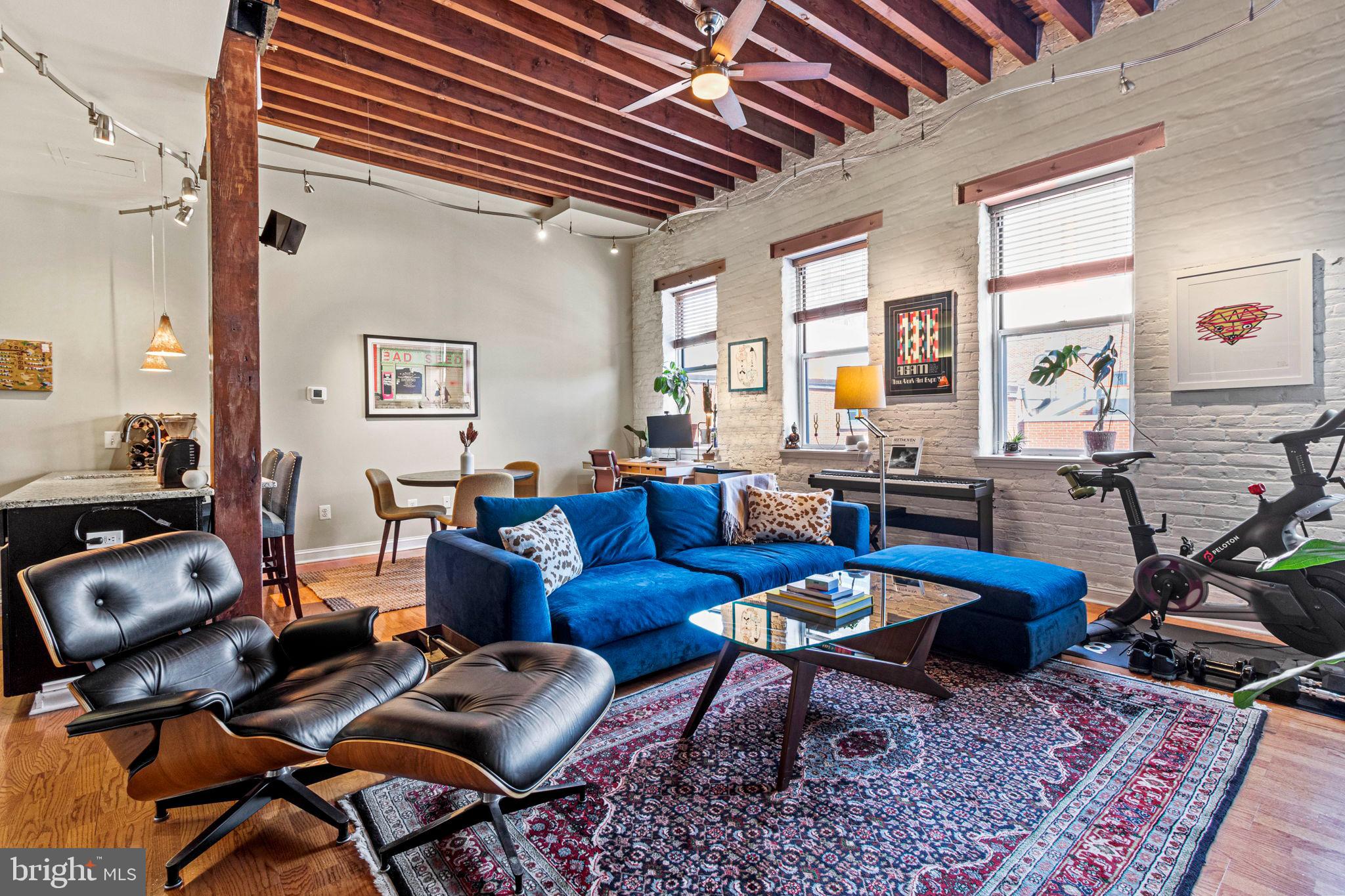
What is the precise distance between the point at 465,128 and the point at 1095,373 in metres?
4.84

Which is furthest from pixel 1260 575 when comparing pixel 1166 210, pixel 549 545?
pixel 549 545

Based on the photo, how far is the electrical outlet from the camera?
2689mm

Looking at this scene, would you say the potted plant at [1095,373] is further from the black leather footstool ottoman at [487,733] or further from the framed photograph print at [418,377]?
the framed photograph print at [418,377]

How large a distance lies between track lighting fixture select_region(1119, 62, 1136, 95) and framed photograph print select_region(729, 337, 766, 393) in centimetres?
311

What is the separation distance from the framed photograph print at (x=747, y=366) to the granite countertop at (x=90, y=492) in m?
4.44

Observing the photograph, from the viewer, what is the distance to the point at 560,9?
12.4ft

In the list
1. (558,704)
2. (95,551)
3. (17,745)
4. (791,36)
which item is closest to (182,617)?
(95,551)

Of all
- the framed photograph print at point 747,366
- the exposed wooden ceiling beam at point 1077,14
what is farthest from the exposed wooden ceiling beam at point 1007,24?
the framed photograph print at point 747,366

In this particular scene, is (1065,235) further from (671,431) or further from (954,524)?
(671,431)

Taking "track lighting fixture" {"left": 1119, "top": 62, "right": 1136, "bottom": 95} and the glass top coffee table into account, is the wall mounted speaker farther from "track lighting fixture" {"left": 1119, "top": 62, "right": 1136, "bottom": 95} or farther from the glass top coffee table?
"track lighting fixture" {"left": 1119, "top": 62, "right": 1136, "bottom": 95}

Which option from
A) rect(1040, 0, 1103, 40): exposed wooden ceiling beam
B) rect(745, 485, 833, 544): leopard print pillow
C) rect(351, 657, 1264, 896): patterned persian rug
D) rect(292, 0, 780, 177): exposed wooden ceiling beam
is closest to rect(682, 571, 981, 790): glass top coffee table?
rect(351, 657, 1264, 896): patterned persian rug

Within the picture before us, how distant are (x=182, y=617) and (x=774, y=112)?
4.78m

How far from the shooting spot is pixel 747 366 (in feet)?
20.6

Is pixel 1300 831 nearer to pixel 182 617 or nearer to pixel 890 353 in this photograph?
pixel 182 617
